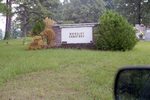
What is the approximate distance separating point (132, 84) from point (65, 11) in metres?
68.6

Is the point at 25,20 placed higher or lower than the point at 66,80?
higher

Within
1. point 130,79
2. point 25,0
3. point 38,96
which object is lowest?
point 38,96

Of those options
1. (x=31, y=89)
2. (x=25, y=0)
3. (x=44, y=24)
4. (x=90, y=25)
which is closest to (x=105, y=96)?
(x=31, y=89)

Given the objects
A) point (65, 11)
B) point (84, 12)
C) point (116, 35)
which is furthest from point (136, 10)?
point (116, 35)

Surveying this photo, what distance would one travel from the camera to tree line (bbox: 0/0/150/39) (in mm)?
45344

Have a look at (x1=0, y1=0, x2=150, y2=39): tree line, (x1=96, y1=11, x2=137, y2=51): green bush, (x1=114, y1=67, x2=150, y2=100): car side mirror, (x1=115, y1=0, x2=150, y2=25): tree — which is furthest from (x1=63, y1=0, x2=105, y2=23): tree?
(x1=114, y1=67, x2=150, y2=100): car side mirror

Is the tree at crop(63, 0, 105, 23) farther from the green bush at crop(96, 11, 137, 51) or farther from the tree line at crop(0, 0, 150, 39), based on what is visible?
the green bush at crop(96, 11, 137, 51)

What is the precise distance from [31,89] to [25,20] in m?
44.6

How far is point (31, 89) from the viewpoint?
9984mm

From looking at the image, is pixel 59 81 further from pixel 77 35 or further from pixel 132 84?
pixel 77 35

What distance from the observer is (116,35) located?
892 inches

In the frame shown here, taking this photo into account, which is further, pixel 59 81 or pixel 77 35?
pixel 77 35

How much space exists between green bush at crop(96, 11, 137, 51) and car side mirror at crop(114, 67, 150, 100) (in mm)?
19208

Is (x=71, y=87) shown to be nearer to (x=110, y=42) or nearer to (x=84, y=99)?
(x=84, y=99)
